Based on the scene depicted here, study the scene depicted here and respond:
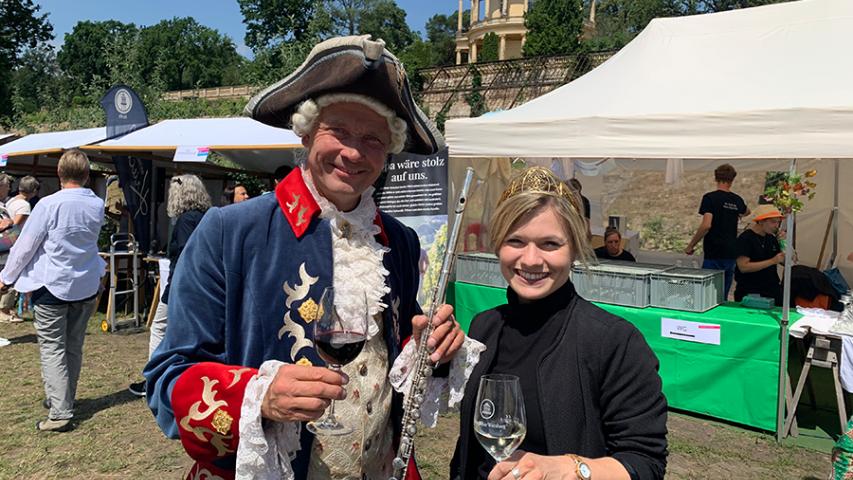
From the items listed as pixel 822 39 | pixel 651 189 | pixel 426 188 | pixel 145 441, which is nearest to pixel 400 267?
pixel 145 441

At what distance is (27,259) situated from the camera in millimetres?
4582

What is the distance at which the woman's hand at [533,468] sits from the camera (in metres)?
1.25

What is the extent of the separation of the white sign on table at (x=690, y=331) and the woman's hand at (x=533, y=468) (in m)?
3.95

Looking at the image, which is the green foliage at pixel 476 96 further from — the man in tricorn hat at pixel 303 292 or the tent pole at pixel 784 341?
the man in tricorn hat at pixel 303 292

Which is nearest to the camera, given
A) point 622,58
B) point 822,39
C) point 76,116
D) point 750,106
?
point 750,106

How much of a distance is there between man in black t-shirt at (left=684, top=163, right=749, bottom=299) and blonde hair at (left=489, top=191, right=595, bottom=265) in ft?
18.1

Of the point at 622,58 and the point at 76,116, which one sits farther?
the point at 76,116

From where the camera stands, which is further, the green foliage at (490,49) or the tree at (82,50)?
the tree at (82,50)

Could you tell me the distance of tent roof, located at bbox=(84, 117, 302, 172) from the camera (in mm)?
7742

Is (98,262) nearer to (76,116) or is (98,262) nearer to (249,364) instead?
(249,364)

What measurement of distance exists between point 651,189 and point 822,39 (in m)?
20.7

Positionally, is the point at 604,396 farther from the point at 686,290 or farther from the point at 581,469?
the point at 686,290

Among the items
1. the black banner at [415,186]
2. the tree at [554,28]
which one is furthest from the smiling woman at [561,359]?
the tree at [554,28]

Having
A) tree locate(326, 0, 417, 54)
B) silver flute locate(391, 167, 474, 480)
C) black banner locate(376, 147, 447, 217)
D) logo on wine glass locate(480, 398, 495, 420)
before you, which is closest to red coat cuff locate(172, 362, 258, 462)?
silver flute locate(391, 167, 474, 480)
